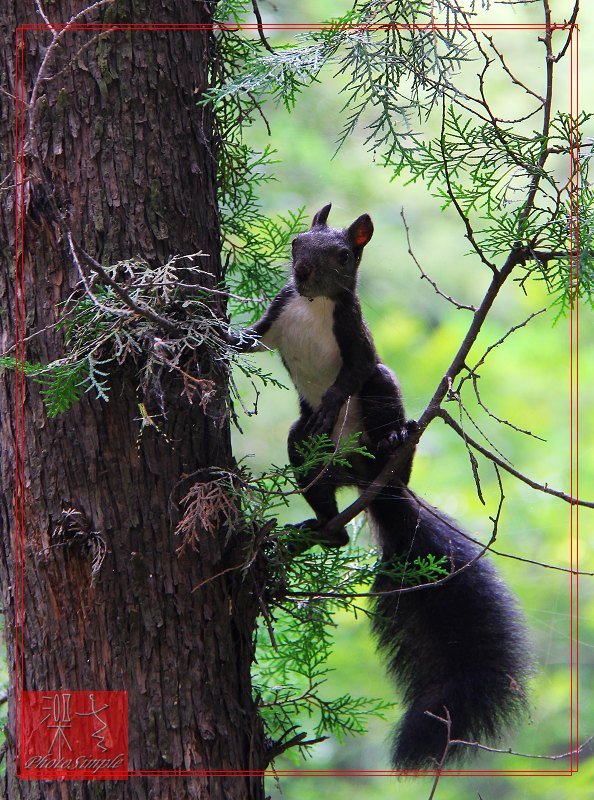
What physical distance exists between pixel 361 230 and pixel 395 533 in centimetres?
75

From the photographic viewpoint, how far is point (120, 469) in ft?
4.96

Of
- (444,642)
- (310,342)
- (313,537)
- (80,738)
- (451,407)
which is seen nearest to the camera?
(80,738)

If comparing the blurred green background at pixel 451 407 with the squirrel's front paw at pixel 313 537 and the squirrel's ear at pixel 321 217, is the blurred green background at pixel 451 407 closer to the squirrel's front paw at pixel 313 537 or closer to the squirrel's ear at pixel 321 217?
the squirrel's ear at pixel 321 217

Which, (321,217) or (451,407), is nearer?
(321,217)

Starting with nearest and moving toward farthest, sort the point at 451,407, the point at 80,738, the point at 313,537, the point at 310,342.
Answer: the point at 80,738 → the point at 313,537 → the point at 310,342 → the point at 451,407

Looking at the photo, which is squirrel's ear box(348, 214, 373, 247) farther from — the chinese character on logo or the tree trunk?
the chinese character on logo

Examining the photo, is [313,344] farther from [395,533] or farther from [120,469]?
[120,469]

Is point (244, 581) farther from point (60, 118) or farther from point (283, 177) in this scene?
point (283, 177)

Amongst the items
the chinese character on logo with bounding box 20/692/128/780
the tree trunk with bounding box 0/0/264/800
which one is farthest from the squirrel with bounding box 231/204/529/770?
the chinese character on logo with bounding box 20/692/128/780

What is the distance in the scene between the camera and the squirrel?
6.05 feet

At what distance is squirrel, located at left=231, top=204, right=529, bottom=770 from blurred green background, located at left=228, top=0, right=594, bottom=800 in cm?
8

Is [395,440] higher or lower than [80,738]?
higher

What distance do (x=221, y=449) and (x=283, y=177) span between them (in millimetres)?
1115

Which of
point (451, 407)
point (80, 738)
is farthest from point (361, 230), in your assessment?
point (80, 738)
